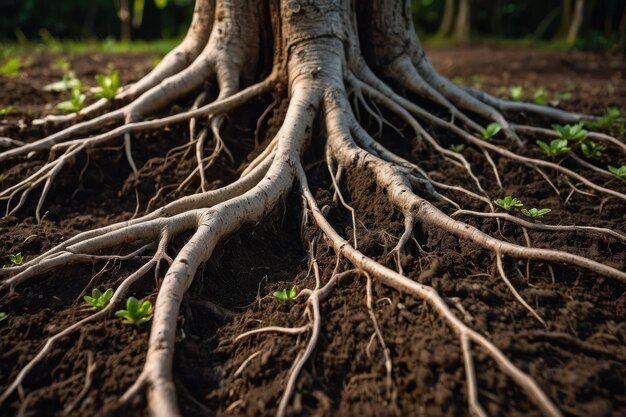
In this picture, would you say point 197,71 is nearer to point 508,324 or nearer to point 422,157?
point 422,157

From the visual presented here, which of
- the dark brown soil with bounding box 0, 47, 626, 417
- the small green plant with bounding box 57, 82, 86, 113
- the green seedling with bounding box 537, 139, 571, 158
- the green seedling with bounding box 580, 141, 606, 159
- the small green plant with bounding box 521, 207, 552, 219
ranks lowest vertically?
the dark brown soil with bounding box 0, 47, 626, 417

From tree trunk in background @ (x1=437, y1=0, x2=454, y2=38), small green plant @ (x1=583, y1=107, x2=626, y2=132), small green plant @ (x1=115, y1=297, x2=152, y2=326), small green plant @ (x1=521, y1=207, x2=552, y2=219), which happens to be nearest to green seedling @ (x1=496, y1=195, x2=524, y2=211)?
small green plant @ (x1=521, y1=207, x2=552, y2=219)

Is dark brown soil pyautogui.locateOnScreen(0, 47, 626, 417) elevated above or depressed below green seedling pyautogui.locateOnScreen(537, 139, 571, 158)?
below

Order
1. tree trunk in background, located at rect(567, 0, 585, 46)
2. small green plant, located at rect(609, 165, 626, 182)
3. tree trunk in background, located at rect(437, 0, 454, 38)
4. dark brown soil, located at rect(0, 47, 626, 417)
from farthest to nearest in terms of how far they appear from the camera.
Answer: tree trunk in background, located at rect(437, 0, 454, 38) → tree trunk in background, located at rect(567, 0, 585, 46) → small green plant, located at rect(609, 165, 626, 182) → dark brown soil, located at rect(0, 47, 626, 417)

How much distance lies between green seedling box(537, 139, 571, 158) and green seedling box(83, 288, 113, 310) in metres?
3.06

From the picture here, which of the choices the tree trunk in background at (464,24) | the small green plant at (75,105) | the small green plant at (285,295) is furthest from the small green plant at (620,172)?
the tree trunk in background at (464,24)

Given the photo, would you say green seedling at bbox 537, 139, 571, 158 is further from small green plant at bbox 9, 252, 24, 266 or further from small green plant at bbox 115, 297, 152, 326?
small green plant at bbox 9, 252, 24, 266

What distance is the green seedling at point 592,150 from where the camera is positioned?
→ 3351 mm

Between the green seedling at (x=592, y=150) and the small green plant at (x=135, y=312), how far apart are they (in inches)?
125

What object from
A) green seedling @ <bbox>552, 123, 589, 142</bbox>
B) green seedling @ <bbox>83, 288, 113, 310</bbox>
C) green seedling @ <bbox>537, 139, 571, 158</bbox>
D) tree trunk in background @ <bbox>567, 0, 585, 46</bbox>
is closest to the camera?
green seedling @ <bbox>83, 288, 113, 310</bbox>

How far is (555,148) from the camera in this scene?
10.8ft

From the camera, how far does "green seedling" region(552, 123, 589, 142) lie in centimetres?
342

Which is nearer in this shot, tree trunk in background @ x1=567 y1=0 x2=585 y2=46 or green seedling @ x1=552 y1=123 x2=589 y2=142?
green seedling @ x1=552 y1=123 x2=589 y2=142

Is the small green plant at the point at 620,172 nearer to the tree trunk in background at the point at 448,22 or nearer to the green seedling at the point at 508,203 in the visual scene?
the green seedling at the point at 508,203
